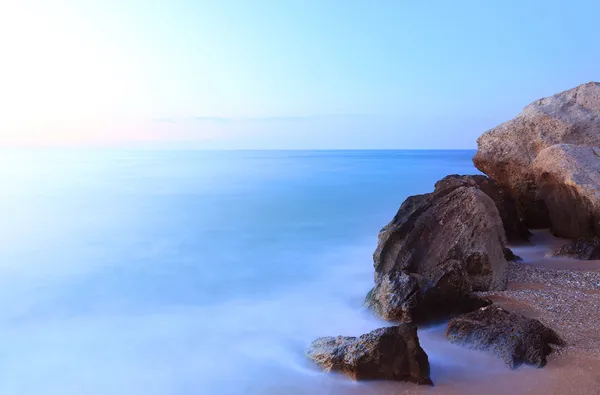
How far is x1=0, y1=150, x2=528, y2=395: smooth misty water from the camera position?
4.67 metres

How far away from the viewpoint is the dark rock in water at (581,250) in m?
6.95

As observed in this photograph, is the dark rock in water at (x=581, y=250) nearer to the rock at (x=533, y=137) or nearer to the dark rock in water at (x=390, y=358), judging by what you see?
the rock at (x=533, y=137)

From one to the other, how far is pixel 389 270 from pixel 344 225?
6.85 metres

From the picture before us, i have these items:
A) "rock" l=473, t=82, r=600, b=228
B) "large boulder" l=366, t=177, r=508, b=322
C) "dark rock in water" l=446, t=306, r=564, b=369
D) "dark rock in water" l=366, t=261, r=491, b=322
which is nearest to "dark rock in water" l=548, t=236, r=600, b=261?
"large boulder" l=366, t=177, r=508, b=322

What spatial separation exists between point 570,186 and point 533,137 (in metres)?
1.57

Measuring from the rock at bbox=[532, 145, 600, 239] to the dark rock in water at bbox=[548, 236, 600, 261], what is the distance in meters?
0.24

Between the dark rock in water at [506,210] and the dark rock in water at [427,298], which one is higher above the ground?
the dark rock in water at [506,210]

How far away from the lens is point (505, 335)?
4.29m

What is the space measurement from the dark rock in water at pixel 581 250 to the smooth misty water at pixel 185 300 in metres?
2.90

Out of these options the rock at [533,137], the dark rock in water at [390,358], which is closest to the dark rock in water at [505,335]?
the dark rock in water at [390,358]

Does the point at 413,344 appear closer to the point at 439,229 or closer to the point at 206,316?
the point at 439,229

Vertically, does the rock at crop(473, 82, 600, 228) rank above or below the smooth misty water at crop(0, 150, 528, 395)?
above

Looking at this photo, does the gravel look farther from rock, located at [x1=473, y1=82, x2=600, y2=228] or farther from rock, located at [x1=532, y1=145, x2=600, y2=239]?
rock, located at [x1=473, y1=82, x2=600, y2=228]

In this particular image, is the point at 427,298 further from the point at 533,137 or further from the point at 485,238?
the point at 533,137
